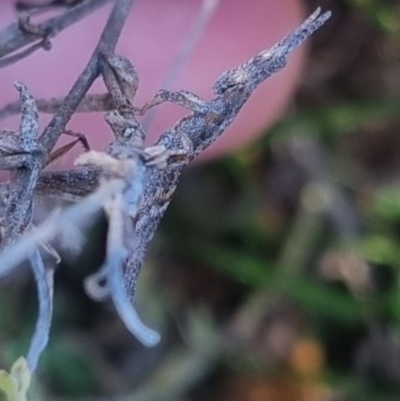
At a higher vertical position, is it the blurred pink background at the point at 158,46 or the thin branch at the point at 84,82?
the blurred pink background at the point at 158,46

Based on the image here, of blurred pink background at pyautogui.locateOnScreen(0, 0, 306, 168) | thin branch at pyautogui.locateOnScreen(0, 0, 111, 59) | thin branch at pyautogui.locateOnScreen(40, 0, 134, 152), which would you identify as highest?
blurred pink background at pyautogui.locateOnScreen(0, 0, 306, 168)

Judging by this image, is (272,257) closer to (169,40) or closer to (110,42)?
(169,40)

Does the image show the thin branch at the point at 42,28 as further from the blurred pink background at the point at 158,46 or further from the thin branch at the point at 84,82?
the blurred pink background at the point at 158,46

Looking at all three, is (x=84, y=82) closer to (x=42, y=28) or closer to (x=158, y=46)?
(x=42, y=28)

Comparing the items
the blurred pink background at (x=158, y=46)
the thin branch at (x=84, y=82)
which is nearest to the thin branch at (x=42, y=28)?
the thin branch at (x=84, y=82)

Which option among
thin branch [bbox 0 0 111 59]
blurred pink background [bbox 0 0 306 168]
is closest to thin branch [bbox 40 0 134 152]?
thin branch [bbox 0 0 111 59]

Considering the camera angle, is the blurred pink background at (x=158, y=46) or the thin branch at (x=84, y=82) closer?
→ the thin branch at (x=84, y=82)

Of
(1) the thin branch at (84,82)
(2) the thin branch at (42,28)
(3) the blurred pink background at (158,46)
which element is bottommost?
(1) the thin branch at (84,82)

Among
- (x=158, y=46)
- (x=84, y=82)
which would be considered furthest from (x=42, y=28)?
(x=158, y=46)

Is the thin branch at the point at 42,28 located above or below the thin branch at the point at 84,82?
above

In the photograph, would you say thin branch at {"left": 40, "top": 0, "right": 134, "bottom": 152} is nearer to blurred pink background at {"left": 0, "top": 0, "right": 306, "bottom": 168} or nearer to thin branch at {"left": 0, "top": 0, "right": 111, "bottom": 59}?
thin branch at {"left": 0, "top": 0, "right": 111, "bottom": 59}

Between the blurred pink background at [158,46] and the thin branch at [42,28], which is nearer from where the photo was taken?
the thin branch at [42,28]

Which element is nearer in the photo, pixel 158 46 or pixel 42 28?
pixel 42 28

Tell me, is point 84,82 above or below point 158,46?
below
